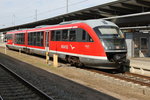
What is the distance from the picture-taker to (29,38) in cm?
2286

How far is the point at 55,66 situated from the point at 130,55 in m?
6.99

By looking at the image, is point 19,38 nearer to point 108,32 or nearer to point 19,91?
point 108,32

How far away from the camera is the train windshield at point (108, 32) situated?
1165 centimetres

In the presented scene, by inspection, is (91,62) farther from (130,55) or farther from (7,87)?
(130,55)

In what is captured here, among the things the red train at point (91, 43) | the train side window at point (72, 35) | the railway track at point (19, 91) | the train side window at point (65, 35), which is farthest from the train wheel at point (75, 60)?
the railway track at point (19, 91)

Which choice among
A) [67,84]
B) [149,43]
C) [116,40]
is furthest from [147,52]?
[67,84]

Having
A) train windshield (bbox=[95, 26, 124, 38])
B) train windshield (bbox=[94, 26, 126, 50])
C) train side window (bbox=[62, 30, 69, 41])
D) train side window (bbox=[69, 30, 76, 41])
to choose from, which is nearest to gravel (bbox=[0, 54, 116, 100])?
train windshield (bbox=[94, 26, 126, 50])

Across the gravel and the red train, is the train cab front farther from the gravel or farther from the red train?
the gravel

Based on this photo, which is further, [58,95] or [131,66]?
[131,66]

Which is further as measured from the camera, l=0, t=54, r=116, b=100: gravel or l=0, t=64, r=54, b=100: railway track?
l=0, t=54, r=116, b=100: gravel

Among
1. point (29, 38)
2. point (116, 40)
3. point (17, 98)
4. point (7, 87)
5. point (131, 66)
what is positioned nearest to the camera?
point (17, 98)

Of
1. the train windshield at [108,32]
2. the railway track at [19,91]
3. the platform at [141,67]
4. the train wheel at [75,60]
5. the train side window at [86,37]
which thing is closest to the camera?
the railway track at [19,91]

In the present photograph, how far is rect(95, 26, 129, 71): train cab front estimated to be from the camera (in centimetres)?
1127

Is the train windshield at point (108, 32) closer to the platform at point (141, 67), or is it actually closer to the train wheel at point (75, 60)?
the platform at point (141, 67)
